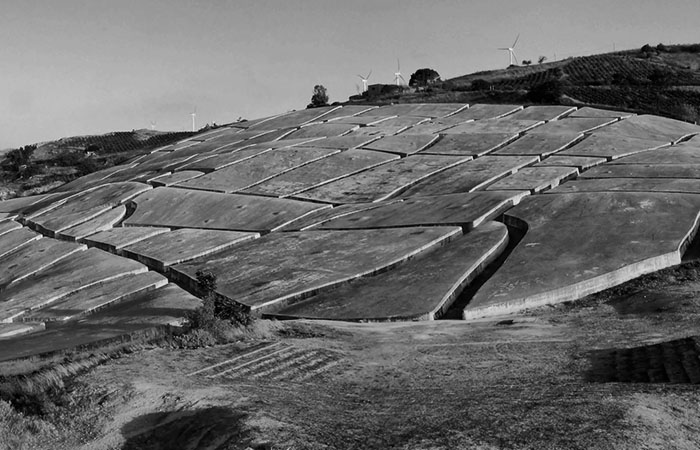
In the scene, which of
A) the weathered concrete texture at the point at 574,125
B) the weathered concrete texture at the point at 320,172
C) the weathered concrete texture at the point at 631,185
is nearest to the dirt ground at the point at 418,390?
the weathered concrete texture at the point at 631,185

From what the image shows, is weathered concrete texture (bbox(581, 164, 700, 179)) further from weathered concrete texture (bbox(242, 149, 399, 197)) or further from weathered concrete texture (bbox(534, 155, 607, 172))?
weathered concrete texture (bbox(242, 149, 399, 197))

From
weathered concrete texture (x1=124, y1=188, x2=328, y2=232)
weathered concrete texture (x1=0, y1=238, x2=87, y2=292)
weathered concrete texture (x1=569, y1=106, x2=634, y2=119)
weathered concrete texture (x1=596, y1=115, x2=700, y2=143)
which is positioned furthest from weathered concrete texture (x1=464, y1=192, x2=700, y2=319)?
weathered concrete texture (x1=569, y1=106, x2=634, y2=119)

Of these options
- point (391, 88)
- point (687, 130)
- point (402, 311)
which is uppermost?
point (391, 88)

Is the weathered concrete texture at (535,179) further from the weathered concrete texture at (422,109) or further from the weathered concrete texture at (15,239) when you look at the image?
the weathered concrete texture at (15,239)

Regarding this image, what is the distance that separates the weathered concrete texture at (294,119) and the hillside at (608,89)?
166 inches

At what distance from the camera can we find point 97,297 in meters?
19.1

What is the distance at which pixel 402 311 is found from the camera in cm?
1480

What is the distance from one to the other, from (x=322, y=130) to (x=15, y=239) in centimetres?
1460

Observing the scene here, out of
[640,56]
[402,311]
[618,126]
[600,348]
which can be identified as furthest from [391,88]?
[600,348]

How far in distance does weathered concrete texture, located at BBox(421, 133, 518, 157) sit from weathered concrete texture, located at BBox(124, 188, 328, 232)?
716 cm

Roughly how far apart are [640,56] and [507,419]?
2728 inches

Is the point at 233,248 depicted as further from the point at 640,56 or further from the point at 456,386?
the point at 640,56

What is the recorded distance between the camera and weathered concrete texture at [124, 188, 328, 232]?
80.5 ft

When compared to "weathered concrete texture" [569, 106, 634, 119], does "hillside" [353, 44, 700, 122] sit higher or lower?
higher
